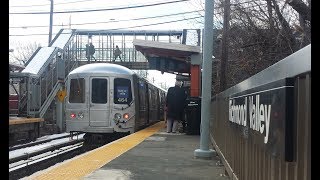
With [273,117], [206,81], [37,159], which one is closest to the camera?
[273,117]

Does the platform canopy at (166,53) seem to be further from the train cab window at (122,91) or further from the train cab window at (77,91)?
the train cab window at (77,91)

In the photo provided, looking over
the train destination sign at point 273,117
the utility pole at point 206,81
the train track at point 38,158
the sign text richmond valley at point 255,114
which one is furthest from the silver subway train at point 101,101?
the train destination sign at point 273,117

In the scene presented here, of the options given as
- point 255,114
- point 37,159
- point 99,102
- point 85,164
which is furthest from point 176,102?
point 255,114

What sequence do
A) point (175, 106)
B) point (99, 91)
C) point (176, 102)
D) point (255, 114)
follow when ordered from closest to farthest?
point (255, 114) < point (175, 106) < point (176, 102) < point (99, 91)

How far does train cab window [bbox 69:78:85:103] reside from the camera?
16594 mm

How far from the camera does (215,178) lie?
24.1 feet

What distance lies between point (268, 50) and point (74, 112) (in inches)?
284

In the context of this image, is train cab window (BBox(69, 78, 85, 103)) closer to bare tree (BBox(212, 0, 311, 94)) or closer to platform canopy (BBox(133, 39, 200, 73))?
platform canopy (BBox(133, 39, 200, 73))

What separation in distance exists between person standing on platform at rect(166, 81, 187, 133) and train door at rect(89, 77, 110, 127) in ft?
7.28

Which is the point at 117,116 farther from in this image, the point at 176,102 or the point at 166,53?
the point at 166,53

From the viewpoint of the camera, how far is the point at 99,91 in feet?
54.6

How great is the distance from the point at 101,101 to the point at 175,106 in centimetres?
275

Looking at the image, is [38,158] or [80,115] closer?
[38,158]

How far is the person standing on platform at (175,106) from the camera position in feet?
→ 52.2
